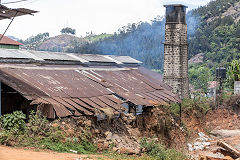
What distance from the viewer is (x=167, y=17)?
3047cm

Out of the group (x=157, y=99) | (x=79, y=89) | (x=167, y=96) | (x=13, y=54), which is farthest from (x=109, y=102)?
(x=167, y=96)

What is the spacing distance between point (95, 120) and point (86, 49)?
51.0 meters

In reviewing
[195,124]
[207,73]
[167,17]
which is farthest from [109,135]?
[207,73]

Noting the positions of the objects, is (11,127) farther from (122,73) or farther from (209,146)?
(209,146)

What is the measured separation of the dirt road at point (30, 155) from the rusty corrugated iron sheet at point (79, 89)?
240cm

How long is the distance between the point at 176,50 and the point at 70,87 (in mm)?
13597

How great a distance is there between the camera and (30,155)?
1201cm

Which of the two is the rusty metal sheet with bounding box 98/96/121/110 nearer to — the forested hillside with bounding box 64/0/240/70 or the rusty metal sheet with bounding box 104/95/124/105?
the rusty metal sheet with bounding box 104/95/124/105

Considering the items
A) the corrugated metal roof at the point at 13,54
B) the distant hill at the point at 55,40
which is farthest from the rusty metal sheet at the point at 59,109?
the distant hill at the point at 55,40

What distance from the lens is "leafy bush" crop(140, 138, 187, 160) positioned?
15.0m

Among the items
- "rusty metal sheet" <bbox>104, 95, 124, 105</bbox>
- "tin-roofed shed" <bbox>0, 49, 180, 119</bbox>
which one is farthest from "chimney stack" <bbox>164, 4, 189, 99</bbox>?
"rusty metal sheet" <bbox>104, 95, 124, 105</bbox>

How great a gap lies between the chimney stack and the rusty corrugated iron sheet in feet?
16.3

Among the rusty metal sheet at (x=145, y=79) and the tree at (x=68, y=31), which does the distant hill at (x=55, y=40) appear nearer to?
the tree at (x=68, y=31)

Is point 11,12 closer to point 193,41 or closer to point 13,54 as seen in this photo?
point 13,54
